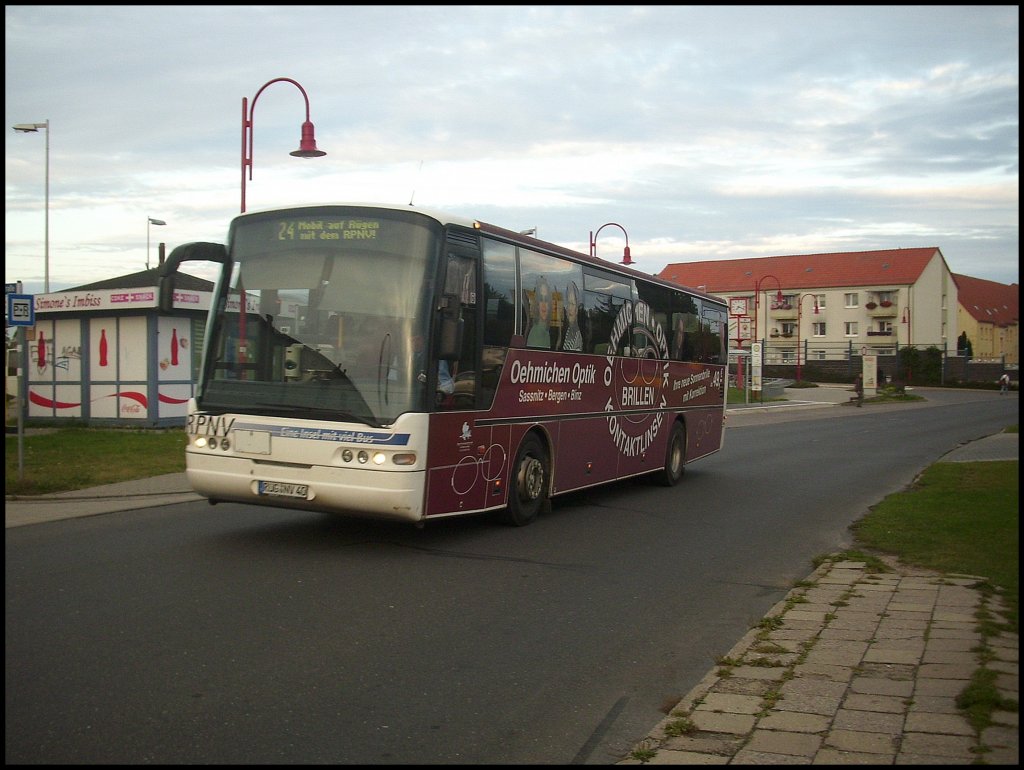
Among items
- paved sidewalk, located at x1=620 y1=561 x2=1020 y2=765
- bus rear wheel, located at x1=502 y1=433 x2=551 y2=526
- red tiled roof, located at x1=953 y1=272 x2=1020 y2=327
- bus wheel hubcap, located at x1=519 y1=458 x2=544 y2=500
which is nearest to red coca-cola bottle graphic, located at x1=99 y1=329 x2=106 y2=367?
bus rear wheel, located at x1=502 y1=433 x2=551 y2=526

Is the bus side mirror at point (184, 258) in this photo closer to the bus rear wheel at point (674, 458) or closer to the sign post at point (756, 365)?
the bus rear wheel at point (674, 458)

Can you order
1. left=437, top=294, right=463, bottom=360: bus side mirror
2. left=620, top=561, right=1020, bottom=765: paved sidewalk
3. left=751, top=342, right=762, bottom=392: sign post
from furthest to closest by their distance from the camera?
left=751, top=342, right=762, bottom=392: sign post
left=437, top=294, right=463, bottom=360: bus side mirror
left=620, top=561, right=1020, bottom=765: paved sidewalk

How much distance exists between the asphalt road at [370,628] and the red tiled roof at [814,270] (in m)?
95.3

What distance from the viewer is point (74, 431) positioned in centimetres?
2344

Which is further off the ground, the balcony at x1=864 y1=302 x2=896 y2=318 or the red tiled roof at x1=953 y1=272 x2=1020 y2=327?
the red tiled roof at x1=953 y1=272 x2=1020 y2=327

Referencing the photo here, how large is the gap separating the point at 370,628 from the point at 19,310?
9.39 m

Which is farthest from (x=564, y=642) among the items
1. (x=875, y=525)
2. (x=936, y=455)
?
(x=936, y=455)

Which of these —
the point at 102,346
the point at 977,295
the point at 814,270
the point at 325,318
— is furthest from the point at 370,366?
the point at 977,295

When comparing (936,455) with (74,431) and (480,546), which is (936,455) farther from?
(74,431)

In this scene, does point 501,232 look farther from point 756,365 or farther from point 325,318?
point 756,365

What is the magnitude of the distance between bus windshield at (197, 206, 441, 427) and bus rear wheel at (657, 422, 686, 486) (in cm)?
779

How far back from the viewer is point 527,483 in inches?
458

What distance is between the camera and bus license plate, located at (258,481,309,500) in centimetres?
944

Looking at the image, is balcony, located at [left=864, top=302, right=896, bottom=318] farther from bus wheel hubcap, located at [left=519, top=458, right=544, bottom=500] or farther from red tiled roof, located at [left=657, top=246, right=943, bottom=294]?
bus wheel hubcap, located at [left=519, top=458, right=544, bottom=500]
